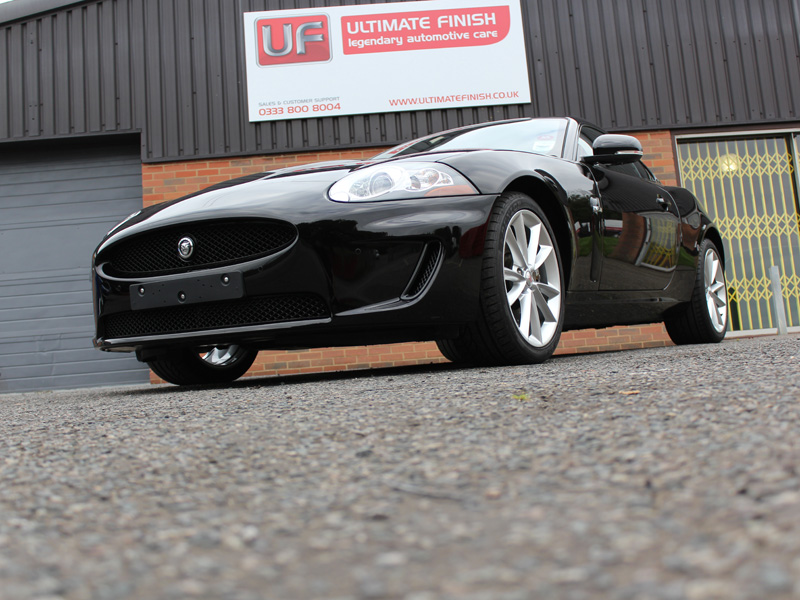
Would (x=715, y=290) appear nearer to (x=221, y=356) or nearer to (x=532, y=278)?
(x=532, y=278)

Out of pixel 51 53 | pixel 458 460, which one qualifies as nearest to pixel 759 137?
pixel 51 53

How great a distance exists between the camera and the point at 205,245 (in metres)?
3.00

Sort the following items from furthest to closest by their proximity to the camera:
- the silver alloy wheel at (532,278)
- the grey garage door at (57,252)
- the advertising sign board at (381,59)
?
1. the grey garage door at (57,252)
2. the advertising sign board at (381,59)
3. the silver alloy wheel at (532,278)

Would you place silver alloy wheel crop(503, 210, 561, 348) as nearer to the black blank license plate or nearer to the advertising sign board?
the black blank license plate

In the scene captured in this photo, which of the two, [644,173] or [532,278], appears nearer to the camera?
[532,278]

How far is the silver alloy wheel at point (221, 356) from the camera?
432 cm

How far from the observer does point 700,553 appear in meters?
0.71

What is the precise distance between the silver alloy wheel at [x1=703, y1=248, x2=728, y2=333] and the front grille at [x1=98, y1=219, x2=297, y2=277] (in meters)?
3.19

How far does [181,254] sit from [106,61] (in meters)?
6.54

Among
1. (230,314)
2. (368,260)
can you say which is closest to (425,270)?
(368,260)

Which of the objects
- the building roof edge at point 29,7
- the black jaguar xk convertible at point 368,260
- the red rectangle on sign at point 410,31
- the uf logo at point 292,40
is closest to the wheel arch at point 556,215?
the black jaguar xk convertible at point 368,260

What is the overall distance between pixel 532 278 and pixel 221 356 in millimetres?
1998

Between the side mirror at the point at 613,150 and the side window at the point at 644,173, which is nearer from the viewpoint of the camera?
the side mirror at the point at 613,150

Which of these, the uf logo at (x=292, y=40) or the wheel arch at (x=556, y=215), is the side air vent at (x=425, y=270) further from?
the uf logo at (x=292, y=40)
